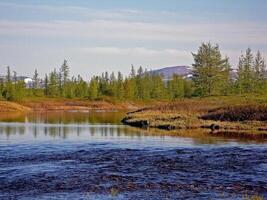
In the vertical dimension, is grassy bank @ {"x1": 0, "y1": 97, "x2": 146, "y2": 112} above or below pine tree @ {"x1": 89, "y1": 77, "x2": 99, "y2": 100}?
below

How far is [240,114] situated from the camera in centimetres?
5225

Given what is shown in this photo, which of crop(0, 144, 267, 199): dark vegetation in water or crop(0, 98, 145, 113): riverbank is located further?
crop(0, 98, 145, 113): riverbank

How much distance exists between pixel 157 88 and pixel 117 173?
148428mm

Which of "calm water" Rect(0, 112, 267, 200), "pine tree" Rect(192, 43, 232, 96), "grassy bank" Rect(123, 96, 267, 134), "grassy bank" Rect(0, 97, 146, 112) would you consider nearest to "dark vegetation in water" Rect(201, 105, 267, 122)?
"grassy bank" Rect(123, 96, 267, 134)

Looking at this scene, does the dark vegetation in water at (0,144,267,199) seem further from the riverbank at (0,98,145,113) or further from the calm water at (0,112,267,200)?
the riverbank at (0,98,145,113)

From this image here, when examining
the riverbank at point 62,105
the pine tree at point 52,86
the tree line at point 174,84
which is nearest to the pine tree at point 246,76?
the tree line at point 174,84

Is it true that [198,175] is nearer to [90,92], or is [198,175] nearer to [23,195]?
[23,195]

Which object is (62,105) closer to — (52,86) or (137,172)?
(52,86)

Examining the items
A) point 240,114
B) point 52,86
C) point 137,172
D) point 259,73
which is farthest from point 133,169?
point 52,86

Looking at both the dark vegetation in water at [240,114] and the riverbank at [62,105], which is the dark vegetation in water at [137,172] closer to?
the dark vegetation in water at [240,114]

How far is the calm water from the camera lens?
1838 centimetres

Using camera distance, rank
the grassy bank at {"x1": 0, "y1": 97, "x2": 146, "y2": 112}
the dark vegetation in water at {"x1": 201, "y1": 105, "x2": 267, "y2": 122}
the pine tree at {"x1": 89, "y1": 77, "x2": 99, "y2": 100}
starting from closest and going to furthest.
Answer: the dark vegetation in water at {"x1": 201, "y1": 105, "x2": 267, "y2": 122}
the grassy bank at {"x1": 0, "y1": 97, "x2": 146, "y2": 112}
the pine tree at {"x1": 89, "y1": 77, "x2": 99, "y2": 100}

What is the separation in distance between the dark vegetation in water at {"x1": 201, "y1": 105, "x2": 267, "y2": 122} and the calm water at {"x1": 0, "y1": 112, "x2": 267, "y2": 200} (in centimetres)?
1381

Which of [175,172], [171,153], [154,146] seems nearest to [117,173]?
[175,172]
